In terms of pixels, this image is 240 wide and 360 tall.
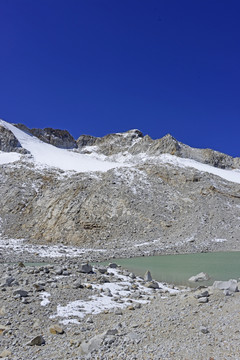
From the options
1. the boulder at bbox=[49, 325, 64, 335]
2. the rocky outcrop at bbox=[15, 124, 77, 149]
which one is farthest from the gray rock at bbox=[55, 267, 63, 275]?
the rocky outcrop at bbox=[15, 124, 77, 149]

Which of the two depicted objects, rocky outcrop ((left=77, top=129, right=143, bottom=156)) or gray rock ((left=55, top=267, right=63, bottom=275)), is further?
rocky outcrop ((left=77, top=129, right=143, bottom=156))

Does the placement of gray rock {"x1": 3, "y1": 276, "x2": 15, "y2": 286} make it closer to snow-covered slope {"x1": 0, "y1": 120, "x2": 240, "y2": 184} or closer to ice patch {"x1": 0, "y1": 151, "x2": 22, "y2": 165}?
snow-covered slope {"x1": 0, "y1": 120, "x2": 240, "y2": 184}

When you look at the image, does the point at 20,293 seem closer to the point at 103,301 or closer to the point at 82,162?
the point at 103,301

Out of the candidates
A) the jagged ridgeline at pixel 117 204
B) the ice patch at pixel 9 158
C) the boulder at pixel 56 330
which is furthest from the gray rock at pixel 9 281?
the ice patch at pixel 9 158

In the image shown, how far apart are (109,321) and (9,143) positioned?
73731 millimetres

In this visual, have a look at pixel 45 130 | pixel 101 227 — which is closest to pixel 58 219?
pixel 101 227

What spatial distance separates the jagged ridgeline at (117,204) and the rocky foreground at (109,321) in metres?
21.7

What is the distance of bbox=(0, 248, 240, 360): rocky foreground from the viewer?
6.79 metres

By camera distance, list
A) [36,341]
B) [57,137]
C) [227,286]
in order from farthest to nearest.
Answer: [57,137]
[227,286]
[36,341]

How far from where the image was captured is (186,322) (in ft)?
26.9

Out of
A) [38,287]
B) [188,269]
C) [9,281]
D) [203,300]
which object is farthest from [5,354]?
[188,269]

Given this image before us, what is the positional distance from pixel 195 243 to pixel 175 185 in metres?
18.0

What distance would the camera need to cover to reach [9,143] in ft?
249

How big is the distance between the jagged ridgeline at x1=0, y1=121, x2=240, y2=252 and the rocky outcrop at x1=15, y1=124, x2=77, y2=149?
51635mm
